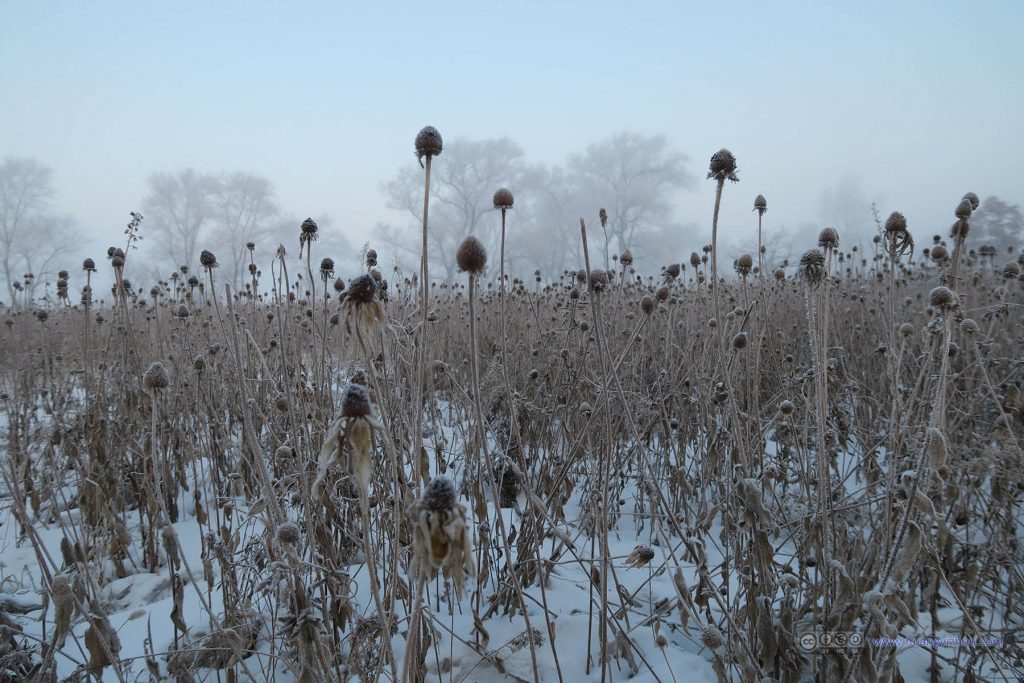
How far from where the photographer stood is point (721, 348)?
1.18m

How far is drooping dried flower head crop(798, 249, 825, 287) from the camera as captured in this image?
126cm

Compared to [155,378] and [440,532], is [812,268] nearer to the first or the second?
[440,532]

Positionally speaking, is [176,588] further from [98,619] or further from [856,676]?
[856,676]

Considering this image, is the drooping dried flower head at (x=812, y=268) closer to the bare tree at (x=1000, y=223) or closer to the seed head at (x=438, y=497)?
the seed head at (x=438, y=497)

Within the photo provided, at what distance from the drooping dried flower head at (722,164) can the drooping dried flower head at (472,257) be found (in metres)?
0.75

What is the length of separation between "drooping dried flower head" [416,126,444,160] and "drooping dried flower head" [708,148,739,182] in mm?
743

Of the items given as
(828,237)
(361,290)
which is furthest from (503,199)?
(828,237)

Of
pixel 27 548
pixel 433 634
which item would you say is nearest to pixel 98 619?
pixel 433 634

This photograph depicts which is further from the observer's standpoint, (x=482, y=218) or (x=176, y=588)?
(x=482, y=218)

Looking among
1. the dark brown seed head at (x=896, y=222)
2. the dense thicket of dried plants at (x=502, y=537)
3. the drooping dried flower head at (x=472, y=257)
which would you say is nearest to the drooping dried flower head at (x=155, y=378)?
the dense thicket of dried plants at (x=502, y=537)

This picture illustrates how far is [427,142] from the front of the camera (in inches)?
46.9

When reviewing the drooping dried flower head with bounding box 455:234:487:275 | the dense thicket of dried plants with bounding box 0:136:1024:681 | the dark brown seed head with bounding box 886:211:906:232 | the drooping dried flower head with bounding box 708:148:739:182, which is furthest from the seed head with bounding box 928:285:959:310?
the drooping dried flower head with bounding box 455:234:487:275

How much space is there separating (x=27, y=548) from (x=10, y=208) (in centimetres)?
3537

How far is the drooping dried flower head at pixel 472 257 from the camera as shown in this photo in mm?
994
